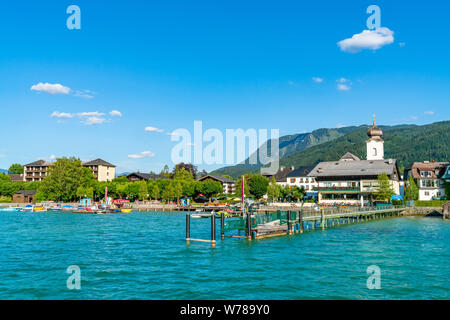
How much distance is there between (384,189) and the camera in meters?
89.5

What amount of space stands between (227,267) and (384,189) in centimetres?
7233

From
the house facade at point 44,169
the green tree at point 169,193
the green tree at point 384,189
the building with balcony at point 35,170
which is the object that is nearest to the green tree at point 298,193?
the green tree at point 384,189

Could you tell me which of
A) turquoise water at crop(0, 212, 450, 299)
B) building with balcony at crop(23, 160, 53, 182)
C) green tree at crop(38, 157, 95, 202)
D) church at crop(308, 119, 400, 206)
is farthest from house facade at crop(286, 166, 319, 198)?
building with balcony at crop(23, 160, 53, 182)

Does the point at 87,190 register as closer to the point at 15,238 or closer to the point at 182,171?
the point at 182,171

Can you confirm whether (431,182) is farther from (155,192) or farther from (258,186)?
(155,192)

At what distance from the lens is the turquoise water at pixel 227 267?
21328mm

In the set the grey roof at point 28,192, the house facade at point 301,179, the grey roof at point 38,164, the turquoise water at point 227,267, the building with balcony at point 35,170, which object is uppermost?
the grey roof at point 38,164

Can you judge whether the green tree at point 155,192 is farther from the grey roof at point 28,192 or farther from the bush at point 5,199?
the bush at point 5,199

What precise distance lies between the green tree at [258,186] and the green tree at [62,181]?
197 feet

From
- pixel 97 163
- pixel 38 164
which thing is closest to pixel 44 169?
pixel 38 164

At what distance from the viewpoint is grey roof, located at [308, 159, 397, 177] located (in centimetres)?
9689
